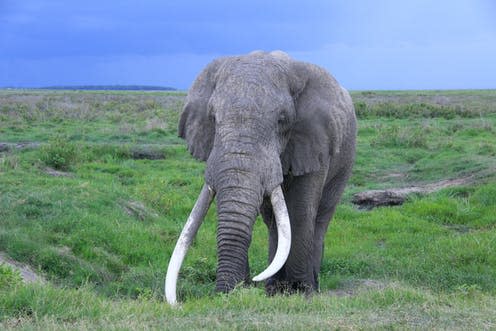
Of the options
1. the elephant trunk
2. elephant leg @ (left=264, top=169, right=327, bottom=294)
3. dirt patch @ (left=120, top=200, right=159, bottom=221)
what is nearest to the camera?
the elephant trunk

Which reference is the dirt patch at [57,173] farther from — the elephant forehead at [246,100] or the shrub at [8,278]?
the elephant forehead at [246,100]

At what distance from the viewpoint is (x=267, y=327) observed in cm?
433

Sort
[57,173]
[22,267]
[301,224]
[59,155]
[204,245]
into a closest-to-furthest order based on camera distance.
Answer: [301,224]
[22,267]
[204,245]
[57,173]
[59,155]

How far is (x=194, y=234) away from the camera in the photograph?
5879 millimetres

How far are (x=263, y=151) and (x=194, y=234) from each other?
863 millimetres

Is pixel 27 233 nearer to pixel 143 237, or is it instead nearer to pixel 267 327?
pixel 143 237

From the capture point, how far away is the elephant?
18.0ft

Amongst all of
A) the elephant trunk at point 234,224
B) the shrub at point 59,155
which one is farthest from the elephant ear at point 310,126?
the shrub at point 59,155

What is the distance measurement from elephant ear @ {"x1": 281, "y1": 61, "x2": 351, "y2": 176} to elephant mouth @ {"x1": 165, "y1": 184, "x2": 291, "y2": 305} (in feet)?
2.19

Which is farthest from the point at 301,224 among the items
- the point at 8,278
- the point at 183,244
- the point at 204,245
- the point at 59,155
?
the point at 59,155

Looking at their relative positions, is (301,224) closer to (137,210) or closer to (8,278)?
(8,278)

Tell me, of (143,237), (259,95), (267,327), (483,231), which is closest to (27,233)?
(143,237)

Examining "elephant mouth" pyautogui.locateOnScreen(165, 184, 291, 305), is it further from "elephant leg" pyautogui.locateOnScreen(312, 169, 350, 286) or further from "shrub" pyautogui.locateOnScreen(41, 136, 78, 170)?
"shrub" pyautogui.locateOnScreen(41, 136, 78, 170)

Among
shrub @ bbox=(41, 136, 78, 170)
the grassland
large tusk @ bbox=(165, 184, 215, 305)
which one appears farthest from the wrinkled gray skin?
shrub @ bbox=(41, 136, 78, 170)
